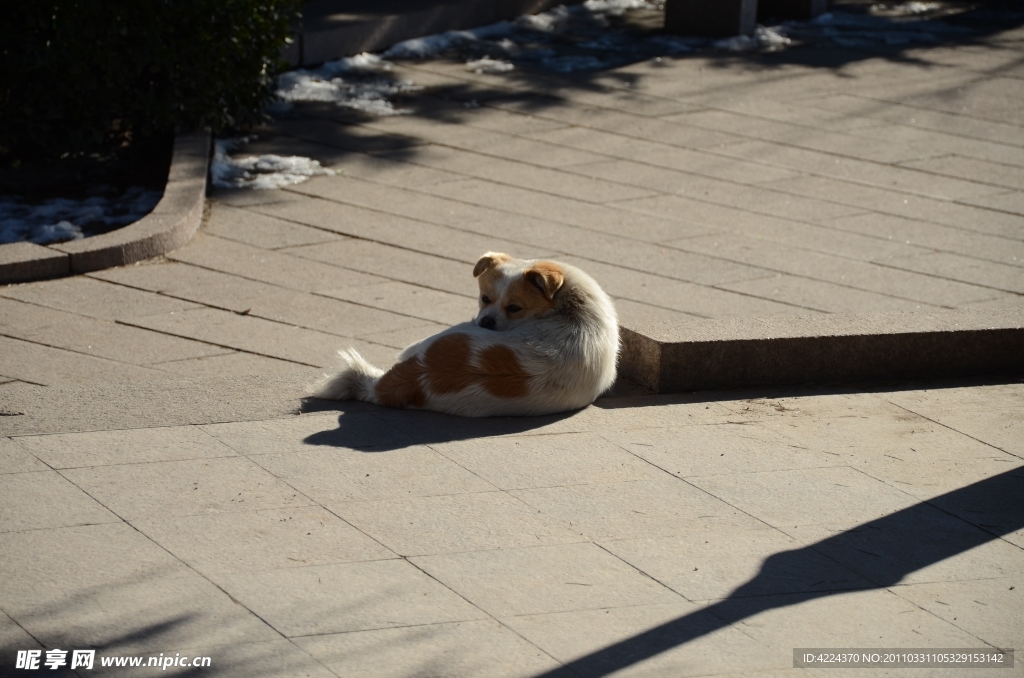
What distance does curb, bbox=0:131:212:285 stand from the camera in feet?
21.2

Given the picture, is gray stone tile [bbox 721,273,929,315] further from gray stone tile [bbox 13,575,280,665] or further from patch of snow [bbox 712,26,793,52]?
patch of snow [bbox 712,26,793,52]

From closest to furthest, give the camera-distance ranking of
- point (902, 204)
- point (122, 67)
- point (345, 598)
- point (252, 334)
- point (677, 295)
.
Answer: point (345, 598)
point (252, 334)
point (677, 295)
point (122, 67)
point (902, 204)

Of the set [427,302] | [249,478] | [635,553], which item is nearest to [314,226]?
[427,302]

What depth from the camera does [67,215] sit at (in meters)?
7.81

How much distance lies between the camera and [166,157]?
29.3ft

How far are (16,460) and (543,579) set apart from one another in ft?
6.20

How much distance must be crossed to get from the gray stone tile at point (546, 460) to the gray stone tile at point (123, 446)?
2.83ft

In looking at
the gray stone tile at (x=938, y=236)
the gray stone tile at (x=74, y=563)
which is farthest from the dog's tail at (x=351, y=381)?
the gray stone tile at (x=938, y=236)

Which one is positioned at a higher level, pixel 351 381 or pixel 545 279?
pixel 545 279

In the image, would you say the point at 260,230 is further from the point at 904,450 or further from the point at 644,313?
the point at 904,450

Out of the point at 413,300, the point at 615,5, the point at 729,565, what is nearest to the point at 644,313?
the point at 413,300

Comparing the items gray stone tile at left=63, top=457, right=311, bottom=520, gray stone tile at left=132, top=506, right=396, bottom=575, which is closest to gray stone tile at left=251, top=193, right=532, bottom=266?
gray stone tile at left=63, top=457, right=311, bottom=520

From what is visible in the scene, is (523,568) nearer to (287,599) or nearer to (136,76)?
(287,599)

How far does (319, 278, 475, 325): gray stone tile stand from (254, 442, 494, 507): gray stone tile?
174 cm
